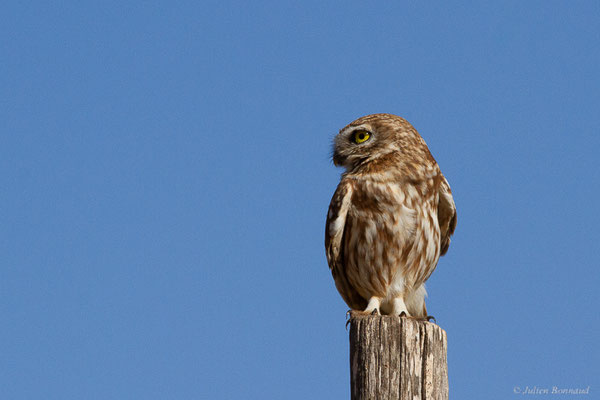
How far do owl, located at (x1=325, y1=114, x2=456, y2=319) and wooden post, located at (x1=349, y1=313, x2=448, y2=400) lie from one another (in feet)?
5.38

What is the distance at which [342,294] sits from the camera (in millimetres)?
6609

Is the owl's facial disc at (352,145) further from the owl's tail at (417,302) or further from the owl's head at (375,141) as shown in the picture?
the owl's tail at (417,302)

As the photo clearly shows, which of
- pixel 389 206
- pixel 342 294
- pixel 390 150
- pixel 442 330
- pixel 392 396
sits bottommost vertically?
pixel 392 396

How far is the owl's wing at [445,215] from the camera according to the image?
259 inches

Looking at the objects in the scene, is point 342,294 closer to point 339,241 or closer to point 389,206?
point 339,241

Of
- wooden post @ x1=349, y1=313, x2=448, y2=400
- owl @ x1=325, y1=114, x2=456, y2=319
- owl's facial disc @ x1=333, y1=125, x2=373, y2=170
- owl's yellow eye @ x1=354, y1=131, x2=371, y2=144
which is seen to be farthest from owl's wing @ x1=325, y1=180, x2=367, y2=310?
wooden post @ x1=349, y1=313, x2=448, y2=400

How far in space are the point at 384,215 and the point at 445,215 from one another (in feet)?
2.75

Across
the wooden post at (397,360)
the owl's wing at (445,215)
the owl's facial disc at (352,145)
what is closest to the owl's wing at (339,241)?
the owl's facial disc at (352,145)

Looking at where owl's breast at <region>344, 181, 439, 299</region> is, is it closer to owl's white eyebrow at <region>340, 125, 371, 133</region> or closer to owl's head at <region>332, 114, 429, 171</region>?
owl's head at <region>332, 114, 429, 171</region>

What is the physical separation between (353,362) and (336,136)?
2.64 metres

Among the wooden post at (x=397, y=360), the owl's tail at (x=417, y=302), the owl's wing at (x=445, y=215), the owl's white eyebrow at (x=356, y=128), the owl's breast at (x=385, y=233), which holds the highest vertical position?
the owl's white eyebrow at (x=356, y=128)

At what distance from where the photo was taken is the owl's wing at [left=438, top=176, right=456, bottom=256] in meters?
6.57

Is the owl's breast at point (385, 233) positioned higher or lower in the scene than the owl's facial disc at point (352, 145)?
lower

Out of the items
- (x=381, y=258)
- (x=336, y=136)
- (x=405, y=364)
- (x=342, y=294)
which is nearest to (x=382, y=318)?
(x=405, y=364)
